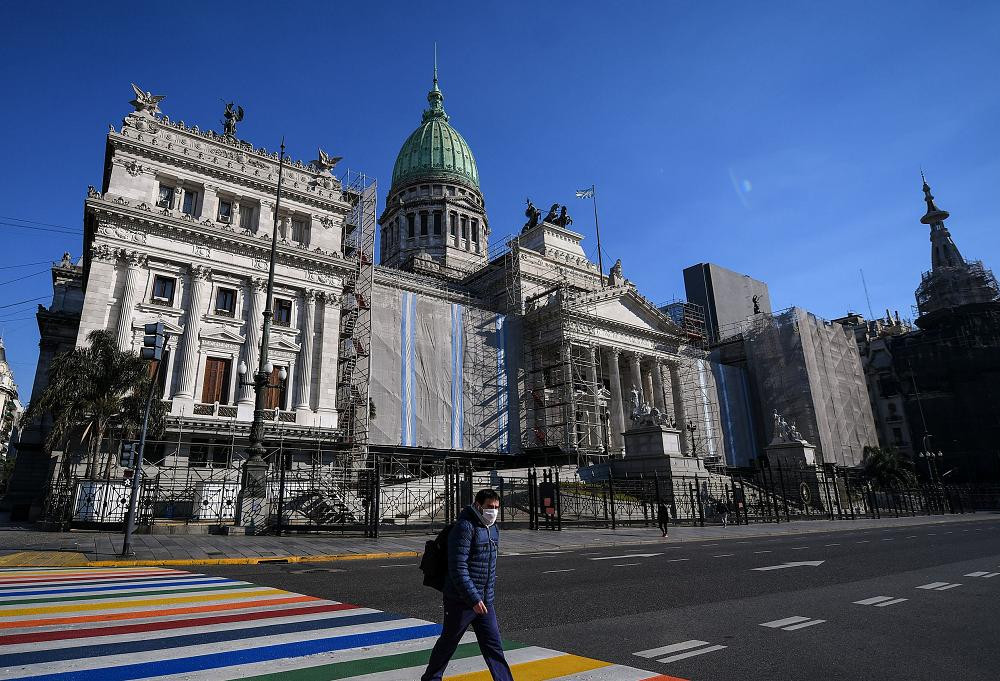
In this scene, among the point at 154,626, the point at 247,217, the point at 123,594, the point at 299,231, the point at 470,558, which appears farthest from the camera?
the point at 299,231

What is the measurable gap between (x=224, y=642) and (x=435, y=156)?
83927 millimetres

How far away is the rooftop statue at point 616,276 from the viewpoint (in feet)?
191

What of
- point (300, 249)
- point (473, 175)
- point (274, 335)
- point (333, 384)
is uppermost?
point (473, 175)

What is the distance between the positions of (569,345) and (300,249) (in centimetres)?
2267

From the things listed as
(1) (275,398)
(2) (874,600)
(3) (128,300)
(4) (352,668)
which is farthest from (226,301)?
(2) (874,600)

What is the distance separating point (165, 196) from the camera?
117ft

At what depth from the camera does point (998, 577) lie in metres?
11.1

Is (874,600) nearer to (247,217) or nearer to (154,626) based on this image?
(154,626)

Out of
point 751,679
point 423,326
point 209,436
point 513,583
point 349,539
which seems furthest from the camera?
point 423,326

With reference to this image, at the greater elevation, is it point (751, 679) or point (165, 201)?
point (165, 201)

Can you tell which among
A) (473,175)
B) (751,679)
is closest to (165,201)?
(751,679)

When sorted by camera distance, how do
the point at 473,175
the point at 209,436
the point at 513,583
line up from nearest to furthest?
1. the point at 513,583
2. the point at 209,436
3. the point at 473,175

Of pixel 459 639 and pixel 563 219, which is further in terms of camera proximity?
pixel 563 219

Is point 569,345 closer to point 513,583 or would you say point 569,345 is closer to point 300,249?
point 300,249
